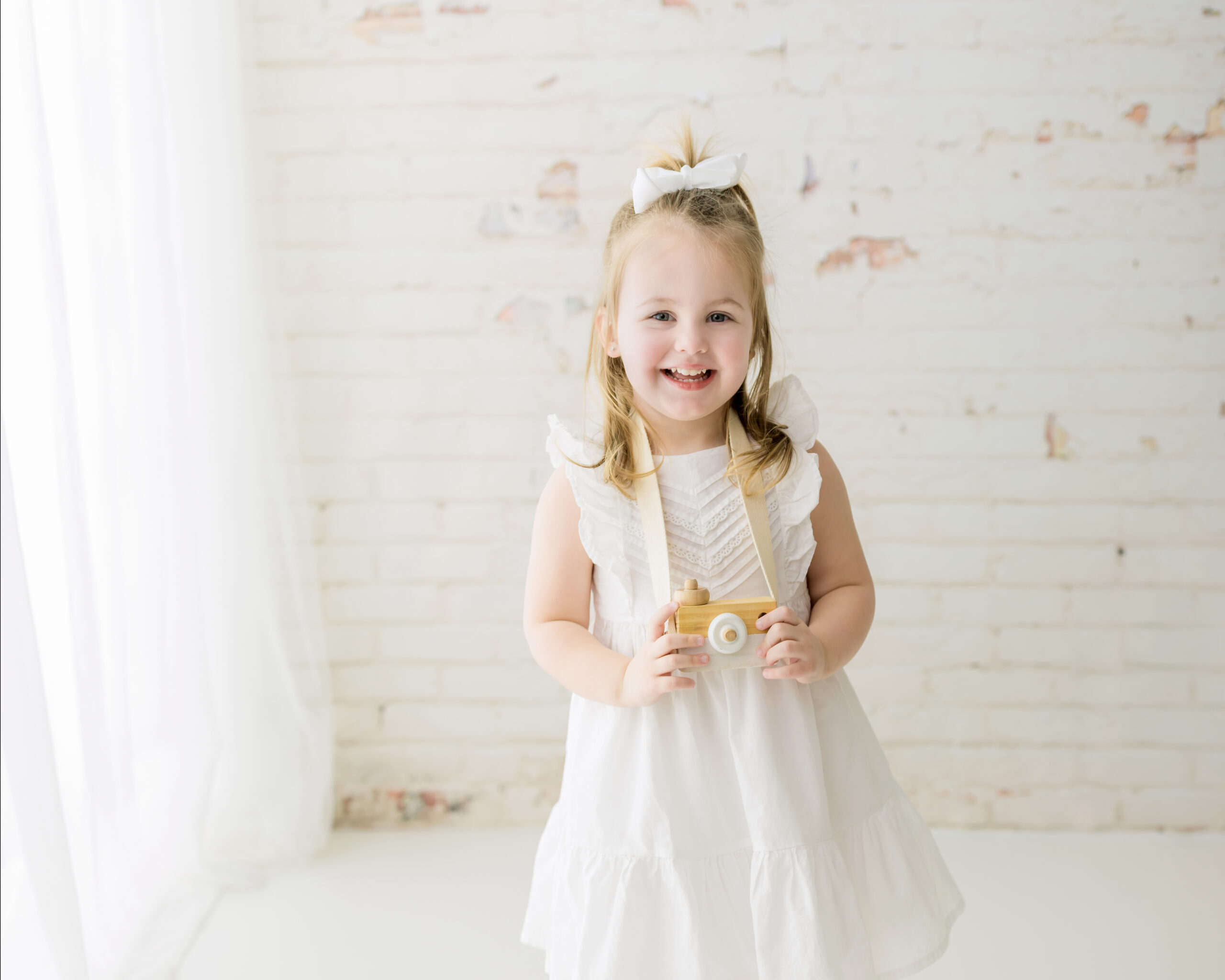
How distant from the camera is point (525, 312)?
2072 millimetres

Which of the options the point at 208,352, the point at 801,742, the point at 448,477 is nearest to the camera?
the point at 801,742

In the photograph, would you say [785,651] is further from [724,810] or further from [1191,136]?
[1191,136]

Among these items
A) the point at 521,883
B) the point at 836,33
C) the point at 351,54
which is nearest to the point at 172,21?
the point at 351,54

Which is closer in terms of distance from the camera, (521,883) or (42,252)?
(42,252)

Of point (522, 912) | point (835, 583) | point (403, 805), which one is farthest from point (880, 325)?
point (403, 805)

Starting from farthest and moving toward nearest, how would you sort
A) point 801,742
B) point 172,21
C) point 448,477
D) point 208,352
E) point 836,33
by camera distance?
1. point 448,477
2. point 836,33
3. point 208,352
4. point 172,21
5. point 801,742

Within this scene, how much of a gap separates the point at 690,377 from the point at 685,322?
0.22 feet

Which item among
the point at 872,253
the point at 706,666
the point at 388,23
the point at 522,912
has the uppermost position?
the point at 388,23

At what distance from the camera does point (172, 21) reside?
1726 mm

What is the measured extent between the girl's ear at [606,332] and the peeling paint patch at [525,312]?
794 millimetres

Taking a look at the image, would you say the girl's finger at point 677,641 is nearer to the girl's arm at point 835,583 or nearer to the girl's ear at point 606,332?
the girl's arm at point 835,583

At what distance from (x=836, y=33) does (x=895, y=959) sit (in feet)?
5.31

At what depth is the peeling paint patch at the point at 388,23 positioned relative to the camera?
2.00 meters

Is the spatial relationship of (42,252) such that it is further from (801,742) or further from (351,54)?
(801,742)
